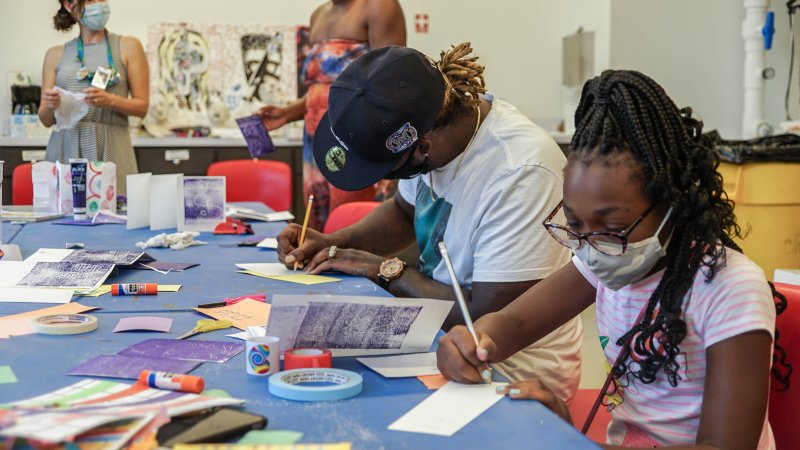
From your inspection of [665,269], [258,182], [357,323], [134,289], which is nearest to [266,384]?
[357,323]

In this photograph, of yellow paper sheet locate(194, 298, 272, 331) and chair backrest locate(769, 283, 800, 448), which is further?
yellow paper sheet locate(194, 298, 272, 331)

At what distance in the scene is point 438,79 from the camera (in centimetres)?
175

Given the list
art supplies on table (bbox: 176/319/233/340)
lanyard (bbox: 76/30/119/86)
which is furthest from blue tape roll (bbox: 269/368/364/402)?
lanyard (bbox: 76/30/119/86)

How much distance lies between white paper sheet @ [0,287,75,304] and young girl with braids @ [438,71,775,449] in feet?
2.79

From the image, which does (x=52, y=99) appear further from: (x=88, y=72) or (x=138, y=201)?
(x=138, y=201)

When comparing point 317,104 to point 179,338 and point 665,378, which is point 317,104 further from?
point 665,378

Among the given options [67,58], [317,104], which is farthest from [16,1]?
[317,104]

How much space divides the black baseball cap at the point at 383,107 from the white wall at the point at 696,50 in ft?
12.8

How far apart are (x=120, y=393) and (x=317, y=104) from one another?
2.69 meters

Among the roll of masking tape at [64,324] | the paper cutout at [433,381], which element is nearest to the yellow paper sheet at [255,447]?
the paper cutout at [433,381]

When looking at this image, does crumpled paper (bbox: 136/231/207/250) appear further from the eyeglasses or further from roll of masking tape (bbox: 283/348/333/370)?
the eyeglasses

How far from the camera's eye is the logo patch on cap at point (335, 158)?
182cm

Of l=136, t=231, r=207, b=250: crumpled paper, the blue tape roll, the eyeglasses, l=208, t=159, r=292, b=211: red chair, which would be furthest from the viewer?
l=208, t=159, r=292, b=211: red chair

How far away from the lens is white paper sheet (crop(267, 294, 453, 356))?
1232 mm
